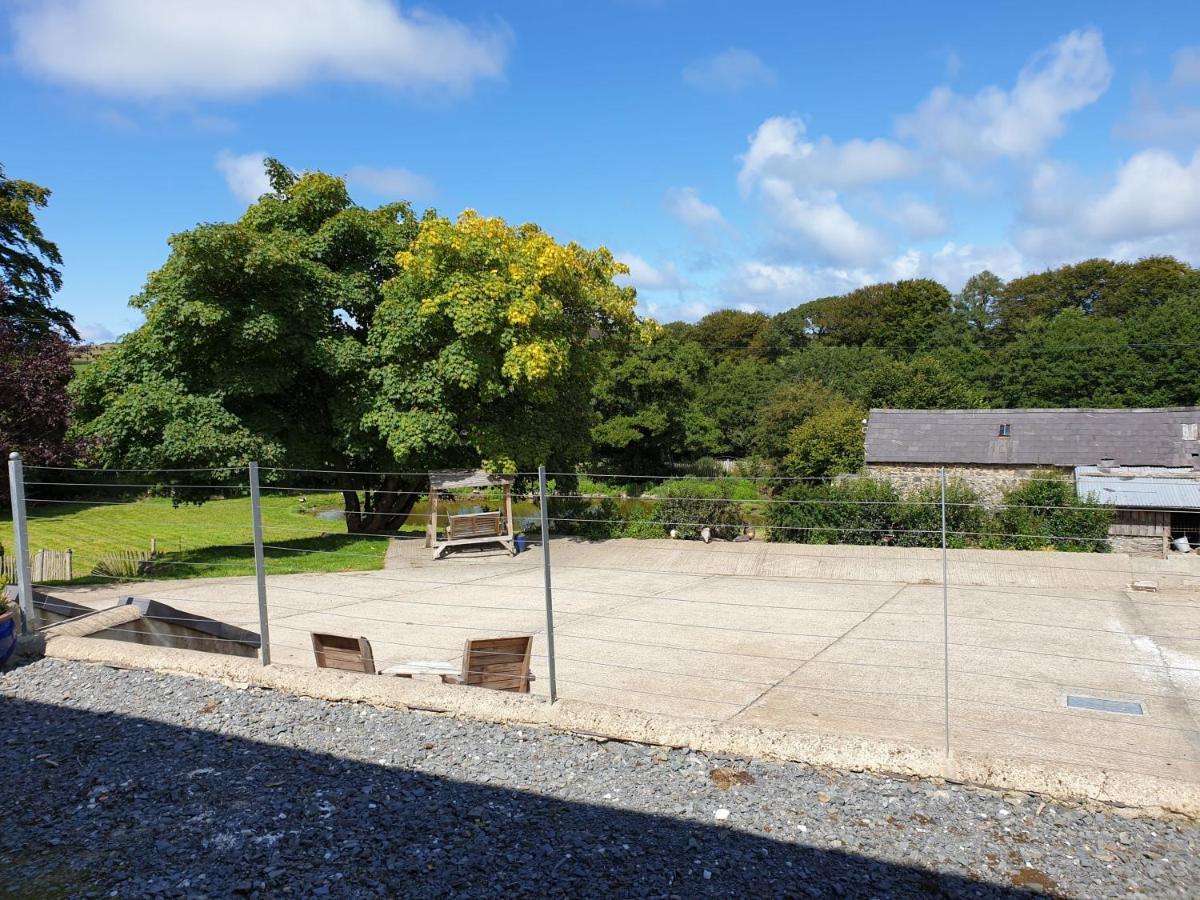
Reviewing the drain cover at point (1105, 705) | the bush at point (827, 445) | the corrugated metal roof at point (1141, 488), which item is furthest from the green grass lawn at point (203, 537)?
the bush at point (827, 445)

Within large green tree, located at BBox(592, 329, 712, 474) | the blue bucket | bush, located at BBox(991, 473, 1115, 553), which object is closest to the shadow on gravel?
the blue bucket

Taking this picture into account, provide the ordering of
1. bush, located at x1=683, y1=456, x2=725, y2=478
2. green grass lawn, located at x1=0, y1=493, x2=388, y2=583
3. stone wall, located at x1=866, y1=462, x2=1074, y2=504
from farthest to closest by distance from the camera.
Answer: bush, located at x1=683, y1=456, x2=725, y2=478
stone wall, located at x1=866, y1=462, x2=1074, y2=504
green grass lawn, located at x1=0, y1=493, x2=388, y2=583

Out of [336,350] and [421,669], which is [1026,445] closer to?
[336,350]

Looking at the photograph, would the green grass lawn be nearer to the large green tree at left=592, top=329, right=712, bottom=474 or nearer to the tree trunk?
the tree trunk

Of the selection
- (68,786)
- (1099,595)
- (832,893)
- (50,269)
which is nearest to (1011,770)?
(832,893)

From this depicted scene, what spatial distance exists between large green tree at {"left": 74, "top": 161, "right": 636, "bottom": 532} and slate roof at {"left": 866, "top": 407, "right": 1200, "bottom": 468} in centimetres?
1289

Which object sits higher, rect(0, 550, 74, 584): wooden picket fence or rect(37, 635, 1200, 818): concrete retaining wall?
rect(37, 635, 1200, 818): concrete retaining wall

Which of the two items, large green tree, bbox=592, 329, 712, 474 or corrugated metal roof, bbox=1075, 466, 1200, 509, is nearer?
corrugated metal roof, bbox=1075, 466, 1200, 509

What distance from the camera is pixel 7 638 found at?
19.1 ft

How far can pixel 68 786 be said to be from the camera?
12.6ft

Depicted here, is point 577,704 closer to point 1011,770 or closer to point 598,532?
point 1011,770

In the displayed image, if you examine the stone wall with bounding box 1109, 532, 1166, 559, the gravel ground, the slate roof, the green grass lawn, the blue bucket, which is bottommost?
the stone wall with bounding box 1109, 532, 1166, 559

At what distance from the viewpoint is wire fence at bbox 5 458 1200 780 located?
5.40 meters

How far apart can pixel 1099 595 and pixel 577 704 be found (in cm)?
825
